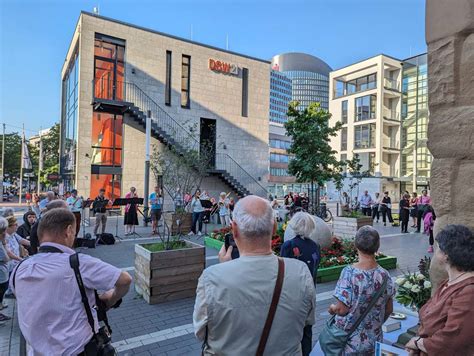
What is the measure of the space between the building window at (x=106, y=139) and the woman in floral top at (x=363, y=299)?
60.3 ft

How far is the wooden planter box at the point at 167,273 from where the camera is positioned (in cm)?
548

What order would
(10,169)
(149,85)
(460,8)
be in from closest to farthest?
(460,8) → (149,85) → (10,169)

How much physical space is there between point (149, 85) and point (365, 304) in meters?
20.1

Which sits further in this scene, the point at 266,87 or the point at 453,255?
the point at 266,87

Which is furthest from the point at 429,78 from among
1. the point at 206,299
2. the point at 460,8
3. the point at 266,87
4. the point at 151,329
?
the point at 266,87

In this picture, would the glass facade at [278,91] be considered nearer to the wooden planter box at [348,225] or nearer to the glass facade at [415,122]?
the glass facade at [415,122]

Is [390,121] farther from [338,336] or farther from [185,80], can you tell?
[338,336]

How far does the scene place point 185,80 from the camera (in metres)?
22.2

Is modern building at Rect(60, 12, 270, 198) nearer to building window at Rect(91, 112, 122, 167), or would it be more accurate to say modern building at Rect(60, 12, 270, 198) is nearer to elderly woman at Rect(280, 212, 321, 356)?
building window at Rect(91, 112, 122, 167)

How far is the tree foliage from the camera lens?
1572 centimetres

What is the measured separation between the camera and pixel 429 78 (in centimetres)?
223

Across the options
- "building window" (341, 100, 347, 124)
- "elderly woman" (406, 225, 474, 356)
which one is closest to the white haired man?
"elderly woman" (406, 225, 474, 356)

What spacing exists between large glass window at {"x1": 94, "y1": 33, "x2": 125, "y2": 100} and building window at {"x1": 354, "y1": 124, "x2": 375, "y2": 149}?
32.7 m

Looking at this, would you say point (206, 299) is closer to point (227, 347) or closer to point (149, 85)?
point (227, 347)
